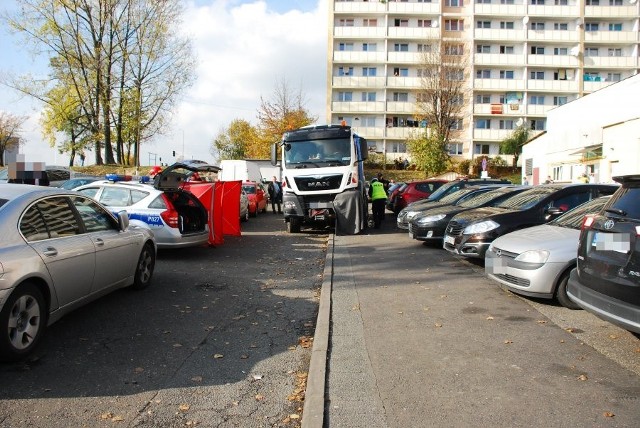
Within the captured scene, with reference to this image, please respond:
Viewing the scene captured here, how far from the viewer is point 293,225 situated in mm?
16375

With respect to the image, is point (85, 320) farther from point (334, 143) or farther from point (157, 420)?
point (334, 143)

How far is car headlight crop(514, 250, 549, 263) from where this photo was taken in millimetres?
6570

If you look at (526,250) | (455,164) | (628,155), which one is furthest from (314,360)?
(455,164)

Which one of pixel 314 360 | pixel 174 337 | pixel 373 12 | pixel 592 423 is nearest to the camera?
pixel 592 423

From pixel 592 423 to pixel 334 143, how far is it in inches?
498

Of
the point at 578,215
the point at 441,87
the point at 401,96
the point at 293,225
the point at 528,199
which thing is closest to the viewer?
the point at 578,215

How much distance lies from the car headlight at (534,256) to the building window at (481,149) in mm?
56019

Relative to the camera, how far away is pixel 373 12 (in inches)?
2345

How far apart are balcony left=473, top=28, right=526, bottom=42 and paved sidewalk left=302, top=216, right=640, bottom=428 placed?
57204 millimetres

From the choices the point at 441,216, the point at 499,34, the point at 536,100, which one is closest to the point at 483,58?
the point at 499,34

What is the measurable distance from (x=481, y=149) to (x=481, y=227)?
5395 cm

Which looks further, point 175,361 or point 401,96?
point 401,96

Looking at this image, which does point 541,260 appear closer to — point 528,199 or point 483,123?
point 528,199

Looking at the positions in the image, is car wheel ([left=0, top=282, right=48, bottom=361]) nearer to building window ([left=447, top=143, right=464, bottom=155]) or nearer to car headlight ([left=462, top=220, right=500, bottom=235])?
car headlight ([left=462, top=220, right=500, bottom=235])
